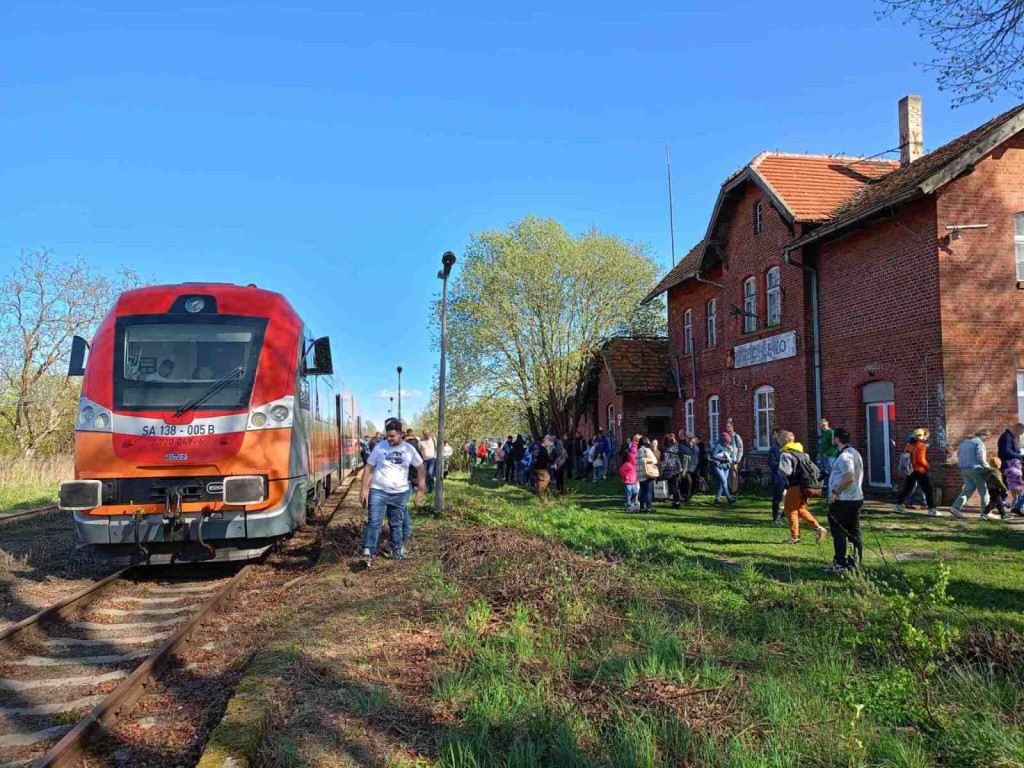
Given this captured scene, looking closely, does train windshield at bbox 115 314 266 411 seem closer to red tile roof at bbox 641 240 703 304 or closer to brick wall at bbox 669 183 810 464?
brick wall at bbox 669 183 810 464

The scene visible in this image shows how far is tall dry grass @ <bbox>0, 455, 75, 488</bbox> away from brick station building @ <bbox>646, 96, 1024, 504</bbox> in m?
19.7

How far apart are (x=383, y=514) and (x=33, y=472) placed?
62.3 feet

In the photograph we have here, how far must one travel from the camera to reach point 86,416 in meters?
8.24

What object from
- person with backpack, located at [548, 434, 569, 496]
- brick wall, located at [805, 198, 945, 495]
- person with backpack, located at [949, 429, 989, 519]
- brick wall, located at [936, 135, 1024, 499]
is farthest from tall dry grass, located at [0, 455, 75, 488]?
brick wall, located at [936, 135, 1024, 499]

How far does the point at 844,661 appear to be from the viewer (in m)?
4.91

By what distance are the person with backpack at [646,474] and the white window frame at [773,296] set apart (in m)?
6.71

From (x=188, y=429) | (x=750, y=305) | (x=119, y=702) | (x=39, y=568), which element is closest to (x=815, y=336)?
(x=750, y=305)

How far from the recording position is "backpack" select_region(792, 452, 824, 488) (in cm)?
995

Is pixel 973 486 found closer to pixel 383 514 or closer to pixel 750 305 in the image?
pixel 750 305

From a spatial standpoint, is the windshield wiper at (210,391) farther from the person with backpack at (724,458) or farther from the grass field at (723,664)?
the person with backpack at (724,458)

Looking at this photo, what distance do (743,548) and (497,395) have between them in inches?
1102

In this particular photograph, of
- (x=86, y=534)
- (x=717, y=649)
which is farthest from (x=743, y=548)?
(x=86, y=534)

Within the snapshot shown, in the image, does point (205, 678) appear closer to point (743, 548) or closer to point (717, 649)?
point (717, 649)

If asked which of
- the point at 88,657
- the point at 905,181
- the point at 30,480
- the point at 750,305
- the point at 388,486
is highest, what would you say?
the point at 905,181
